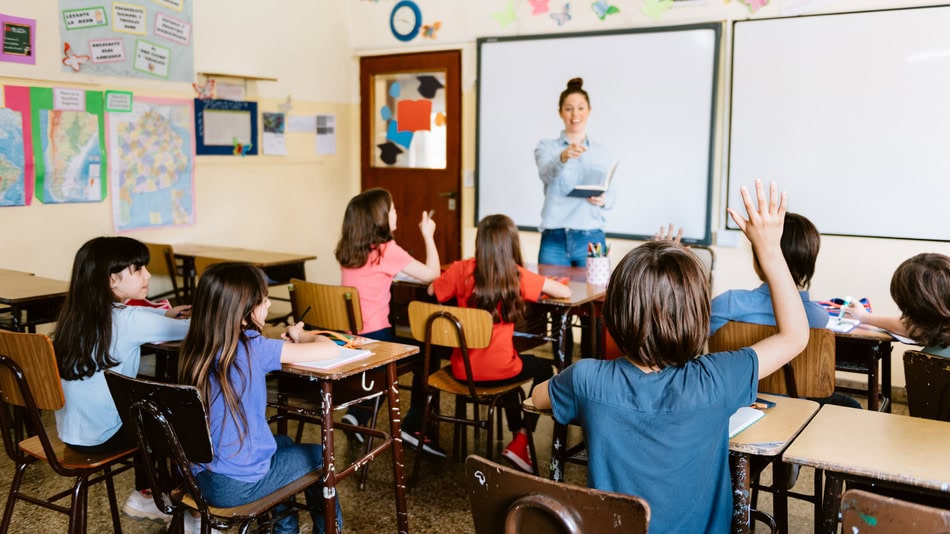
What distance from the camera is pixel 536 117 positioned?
17.4ft

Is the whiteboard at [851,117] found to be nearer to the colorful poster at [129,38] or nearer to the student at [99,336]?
the colorful poster at [129,38]

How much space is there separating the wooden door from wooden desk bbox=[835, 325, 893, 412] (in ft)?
10.6

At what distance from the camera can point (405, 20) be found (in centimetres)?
577

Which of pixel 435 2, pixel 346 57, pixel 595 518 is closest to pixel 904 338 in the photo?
pixel 595 518

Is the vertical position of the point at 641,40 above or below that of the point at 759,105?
above

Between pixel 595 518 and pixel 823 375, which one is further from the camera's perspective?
pixel 823 375

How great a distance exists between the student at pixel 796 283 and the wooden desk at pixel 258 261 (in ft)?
8.24

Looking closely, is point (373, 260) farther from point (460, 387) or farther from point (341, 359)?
point (341, 359)

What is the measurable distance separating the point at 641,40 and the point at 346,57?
2.30m

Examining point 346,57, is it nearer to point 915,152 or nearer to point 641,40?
point 641,40

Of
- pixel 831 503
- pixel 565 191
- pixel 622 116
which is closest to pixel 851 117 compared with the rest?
pixel 622 116

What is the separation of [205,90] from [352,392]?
297 cm

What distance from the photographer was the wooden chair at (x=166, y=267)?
171 inches

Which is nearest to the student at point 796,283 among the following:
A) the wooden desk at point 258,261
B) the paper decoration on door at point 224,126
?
the wooden desk at point 258,261
